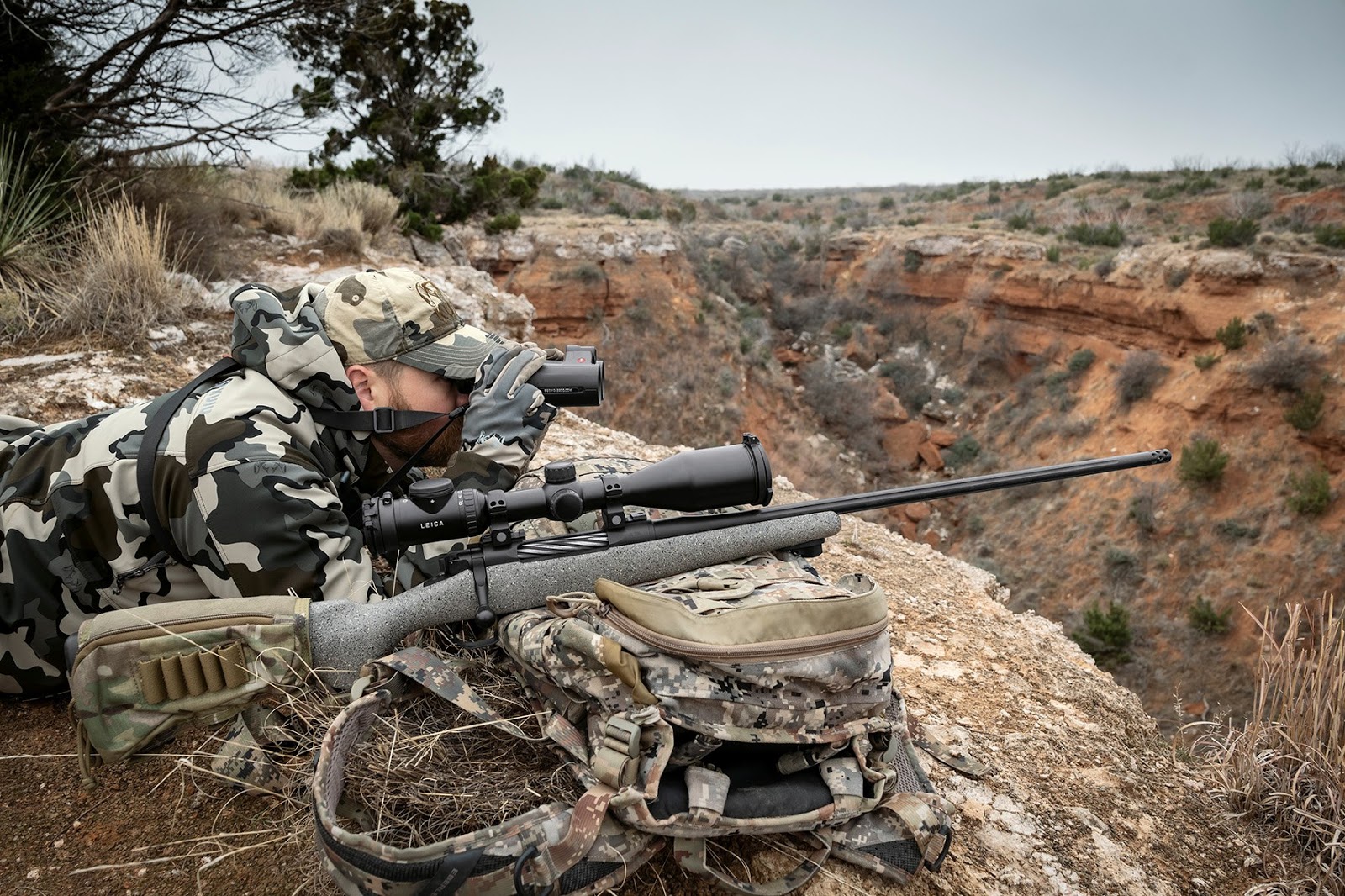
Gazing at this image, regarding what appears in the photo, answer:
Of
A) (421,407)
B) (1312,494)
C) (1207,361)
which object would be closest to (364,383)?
(421,407)

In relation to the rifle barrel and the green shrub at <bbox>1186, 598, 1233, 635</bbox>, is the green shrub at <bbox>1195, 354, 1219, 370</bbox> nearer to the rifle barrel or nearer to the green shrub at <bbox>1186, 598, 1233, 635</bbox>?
the green shrub at <bbox>1186, 598, 1233, 635</bbox>

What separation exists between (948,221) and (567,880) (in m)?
29.6

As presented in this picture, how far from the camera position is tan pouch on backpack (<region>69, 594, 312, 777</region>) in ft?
5.83

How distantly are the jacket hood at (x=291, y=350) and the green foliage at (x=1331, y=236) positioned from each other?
66.6 feet

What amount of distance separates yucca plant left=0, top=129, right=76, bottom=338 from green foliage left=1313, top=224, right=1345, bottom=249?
21071 mm

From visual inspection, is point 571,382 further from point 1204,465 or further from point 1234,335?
point 1234,335

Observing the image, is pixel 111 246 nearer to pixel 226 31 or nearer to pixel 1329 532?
pixel 226 31

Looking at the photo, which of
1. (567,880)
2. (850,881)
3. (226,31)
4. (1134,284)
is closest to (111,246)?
(226,31)

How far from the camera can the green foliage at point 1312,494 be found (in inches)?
502

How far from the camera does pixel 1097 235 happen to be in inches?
798

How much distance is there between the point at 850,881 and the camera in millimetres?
1725

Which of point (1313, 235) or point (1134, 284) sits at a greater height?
point (1313, 235)

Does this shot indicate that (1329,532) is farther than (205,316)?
Yes

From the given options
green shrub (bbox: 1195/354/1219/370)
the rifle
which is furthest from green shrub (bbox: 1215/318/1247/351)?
the rifle
